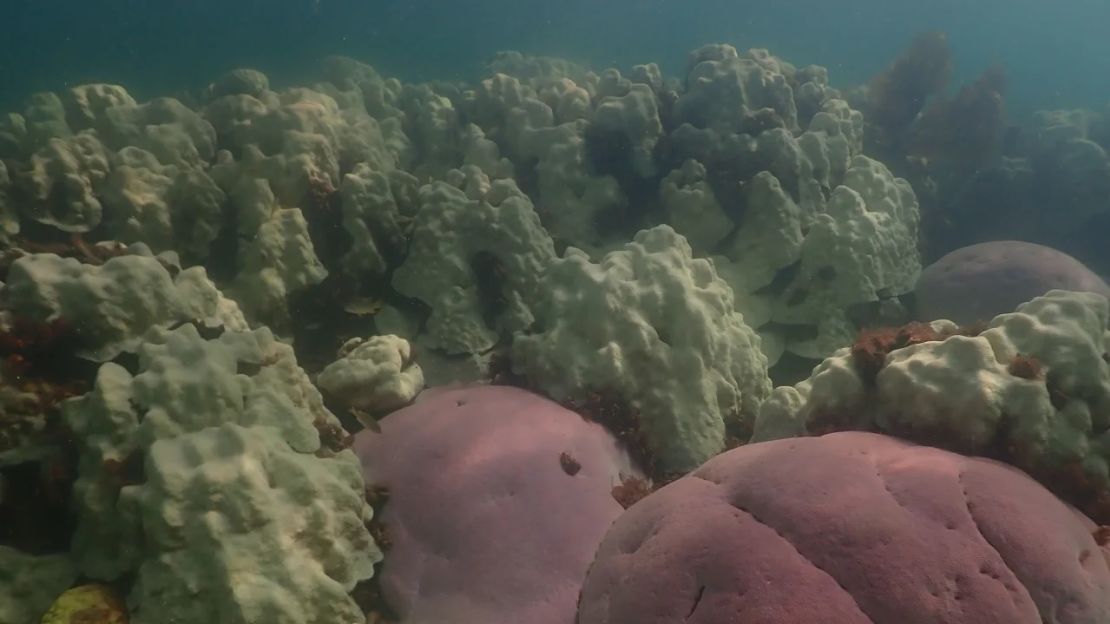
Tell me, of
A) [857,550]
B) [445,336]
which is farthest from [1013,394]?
[445,336]

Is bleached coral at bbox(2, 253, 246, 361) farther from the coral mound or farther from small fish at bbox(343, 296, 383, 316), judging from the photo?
the coral mound

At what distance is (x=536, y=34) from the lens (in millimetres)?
60406

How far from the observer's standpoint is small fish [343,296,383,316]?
5.68 metres

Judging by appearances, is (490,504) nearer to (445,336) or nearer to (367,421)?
(367,421)

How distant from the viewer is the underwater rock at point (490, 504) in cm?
351

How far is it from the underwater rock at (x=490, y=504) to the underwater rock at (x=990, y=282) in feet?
18.3

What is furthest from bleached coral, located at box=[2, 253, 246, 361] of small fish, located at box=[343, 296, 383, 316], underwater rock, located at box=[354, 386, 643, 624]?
small fish, located at box=[343, 296, 383, 316]

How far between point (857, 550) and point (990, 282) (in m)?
7.34

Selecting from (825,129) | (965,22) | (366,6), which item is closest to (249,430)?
(825,129)

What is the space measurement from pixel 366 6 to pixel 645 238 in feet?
209

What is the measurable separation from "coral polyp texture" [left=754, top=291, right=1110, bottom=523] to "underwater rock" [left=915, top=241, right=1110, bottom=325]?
4.51 metres

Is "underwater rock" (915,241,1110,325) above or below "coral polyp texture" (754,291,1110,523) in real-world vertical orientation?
below

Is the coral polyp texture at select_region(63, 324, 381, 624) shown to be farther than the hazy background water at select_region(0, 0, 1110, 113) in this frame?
No

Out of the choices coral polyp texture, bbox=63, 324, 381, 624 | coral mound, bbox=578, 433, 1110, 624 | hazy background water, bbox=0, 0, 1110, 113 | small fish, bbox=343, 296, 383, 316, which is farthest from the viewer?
hazy background water, bbox=0, 0, 1110, 113
